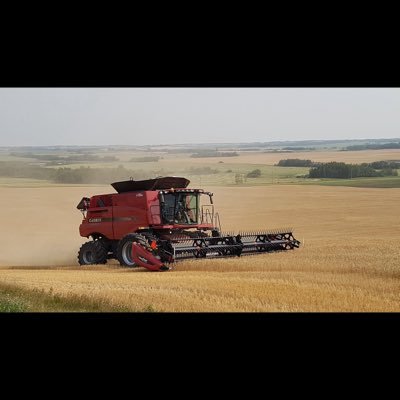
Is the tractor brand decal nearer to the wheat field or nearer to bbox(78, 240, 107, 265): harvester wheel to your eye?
bbox(78, 240, 107, 265): harvester wheel

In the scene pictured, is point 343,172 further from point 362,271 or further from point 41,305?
point 41,305

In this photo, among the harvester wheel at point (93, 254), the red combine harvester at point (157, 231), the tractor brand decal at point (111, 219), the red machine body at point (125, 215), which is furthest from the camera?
the harvester wheel at point (93, 254)

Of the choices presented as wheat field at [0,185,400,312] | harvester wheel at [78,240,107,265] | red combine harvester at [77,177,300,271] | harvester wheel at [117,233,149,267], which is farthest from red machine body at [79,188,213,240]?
wheat field at [0,185,400,312]

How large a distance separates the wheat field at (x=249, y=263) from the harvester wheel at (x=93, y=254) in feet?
1.18

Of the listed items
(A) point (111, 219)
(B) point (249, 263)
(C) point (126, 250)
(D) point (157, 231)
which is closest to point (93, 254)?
(A) point (111, 219)

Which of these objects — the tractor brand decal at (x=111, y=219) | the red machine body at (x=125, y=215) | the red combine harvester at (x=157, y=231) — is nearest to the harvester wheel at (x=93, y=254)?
the red combine harvester at (x=157, y=231)

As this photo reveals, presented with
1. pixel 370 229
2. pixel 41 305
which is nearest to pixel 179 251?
pixel 41 305

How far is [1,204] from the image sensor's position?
37188 mm

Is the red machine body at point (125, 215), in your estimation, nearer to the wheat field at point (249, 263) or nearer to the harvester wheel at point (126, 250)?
the harvester wheel at point (126, 250)

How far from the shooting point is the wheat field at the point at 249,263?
448 inches

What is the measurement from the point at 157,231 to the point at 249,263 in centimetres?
283

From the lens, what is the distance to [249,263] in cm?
1709

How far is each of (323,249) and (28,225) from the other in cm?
1660

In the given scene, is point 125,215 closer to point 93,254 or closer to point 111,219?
point 111,219
